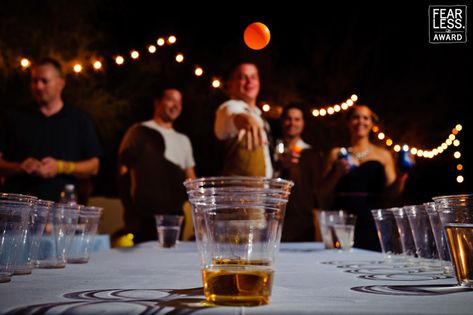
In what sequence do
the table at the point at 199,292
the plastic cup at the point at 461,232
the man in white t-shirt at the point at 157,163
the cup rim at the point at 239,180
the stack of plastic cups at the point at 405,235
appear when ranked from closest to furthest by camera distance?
the table at the point at 199,292 → the cup rim at the point at 239,180 → the plastic cup at the point at 461,232 → the stack of plastic cups at the point at 405,235 → the man in white t-shirt at the point at 157,163

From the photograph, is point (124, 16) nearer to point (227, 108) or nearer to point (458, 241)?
point (227, 108)

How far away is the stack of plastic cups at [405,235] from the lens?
135 centimetres

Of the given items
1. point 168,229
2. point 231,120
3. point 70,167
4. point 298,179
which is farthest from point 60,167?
point 298,179

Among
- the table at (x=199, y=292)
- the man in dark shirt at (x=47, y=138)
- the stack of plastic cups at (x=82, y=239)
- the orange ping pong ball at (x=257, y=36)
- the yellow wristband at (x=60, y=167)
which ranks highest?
the orange ping pong ball at (x=257, y=36)

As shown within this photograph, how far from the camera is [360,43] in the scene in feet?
22.6

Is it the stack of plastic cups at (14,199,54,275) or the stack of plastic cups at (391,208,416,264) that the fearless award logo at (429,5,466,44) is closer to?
the stack of plastic cups at (391,208,416,264)

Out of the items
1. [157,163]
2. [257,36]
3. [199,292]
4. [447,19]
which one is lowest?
[199,292]

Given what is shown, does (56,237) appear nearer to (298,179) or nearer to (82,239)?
(82,239)

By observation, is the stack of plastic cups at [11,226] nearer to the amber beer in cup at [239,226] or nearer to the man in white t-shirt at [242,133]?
the amber beer in cup at [239,226]

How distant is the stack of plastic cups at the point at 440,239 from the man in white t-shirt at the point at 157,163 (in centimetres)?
304

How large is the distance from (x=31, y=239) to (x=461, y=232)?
2.77ft

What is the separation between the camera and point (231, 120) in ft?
9.62

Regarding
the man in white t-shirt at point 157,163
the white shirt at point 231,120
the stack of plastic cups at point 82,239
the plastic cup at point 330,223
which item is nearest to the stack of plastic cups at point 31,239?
the stack of plastic cups at point 82,239

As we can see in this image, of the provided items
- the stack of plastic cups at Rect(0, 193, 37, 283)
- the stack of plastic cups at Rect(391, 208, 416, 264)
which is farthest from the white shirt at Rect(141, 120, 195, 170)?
the stack of plastic cups at Rect(0, 193, 37, 283)
